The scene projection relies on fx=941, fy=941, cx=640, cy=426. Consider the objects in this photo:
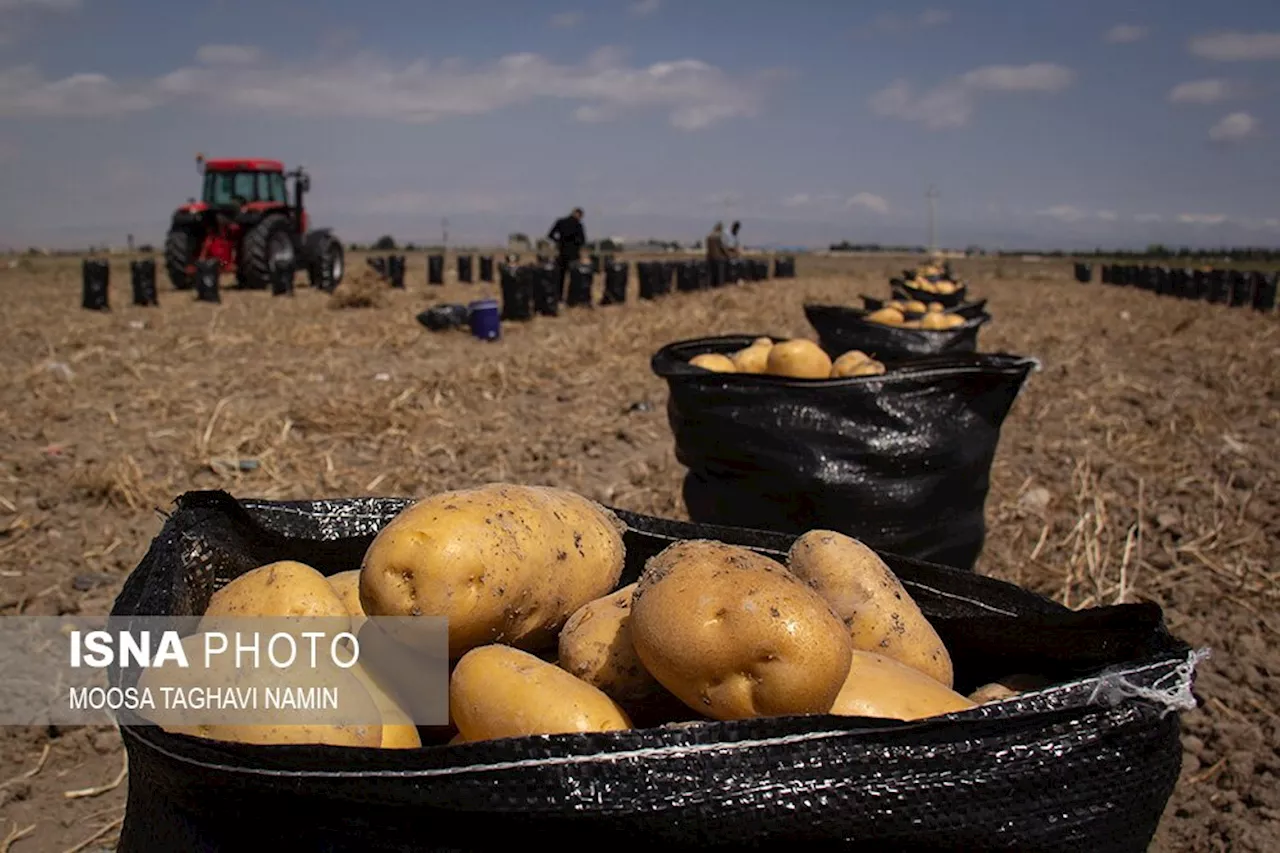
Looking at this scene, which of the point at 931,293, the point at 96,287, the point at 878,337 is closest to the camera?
the point at 878,337

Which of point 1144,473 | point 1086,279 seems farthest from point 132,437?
point 1086,279

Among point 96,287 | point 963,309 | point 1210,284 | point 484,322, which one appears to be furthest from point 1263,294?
point 96,287

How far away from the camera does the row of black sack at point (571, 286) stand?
1198 cm

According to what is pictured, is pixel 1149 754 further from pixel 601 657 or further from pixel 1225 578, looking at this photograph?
pixel 1225 578

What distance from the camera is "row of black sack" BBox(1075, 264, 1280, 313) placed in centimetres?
2200

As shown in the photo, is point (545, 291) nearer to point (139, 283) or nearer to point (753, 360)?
point (139, 283)

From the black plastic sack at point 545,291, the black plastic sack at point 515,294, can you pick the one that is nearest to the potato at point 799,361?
the black plastic sack at point 515,294

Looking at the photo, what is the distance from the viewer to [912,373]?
3.16 m

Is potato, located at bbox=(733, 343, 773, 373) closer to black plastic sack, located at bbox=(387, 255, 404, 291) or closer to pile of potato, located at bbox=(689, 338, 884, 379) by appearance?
pile of potato, located at bbox=(689, 338, 884, 379)

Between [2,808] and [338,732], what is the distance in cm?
191

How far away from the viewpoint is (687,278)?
21.5 metres

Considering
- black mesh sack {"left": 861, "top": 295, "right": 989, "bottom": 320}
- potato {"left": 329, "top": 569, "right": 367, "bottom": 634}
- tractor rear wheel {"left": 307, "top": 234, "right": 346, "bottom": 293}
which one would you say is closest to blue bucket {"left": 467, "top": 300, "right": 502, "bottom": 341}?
black mesh sack {"left": 861, "top": 295, "right": 989, "bottom": 320}

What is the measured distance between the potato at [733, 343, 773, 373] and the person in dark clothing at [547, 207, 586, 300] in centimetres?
1265

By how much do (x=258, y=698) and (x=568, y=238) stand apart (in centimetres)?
1555
